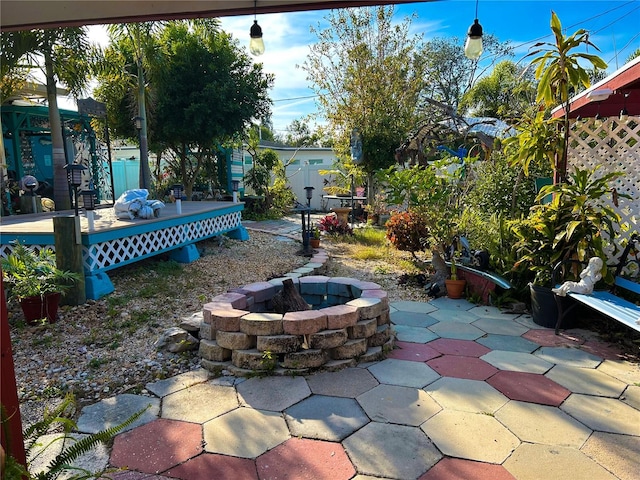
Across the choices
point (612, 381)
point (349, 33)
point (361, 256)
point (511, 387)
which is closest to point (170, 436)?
point (511, 387)

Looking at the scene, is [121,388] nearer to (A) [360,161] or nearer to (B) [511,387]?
(B) [511,387]

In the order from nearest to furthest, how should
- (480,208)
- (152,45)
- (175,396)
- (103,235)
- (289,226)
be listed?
(175,396), (103,235), (480,208), (152,45), (289,226)

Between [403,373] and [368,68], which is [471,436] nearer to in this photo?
[403,373]

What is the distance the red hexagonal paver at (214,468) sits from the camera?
1.81 metres

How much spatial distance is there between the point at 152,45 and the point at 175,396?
7.84m

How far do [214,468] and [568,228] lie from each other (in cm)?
331

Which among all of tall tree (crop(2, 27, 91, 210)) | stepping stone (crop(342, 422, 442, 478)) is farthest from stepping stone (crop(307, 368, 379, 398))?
tall tree (crop(2, 27, 91, 210))

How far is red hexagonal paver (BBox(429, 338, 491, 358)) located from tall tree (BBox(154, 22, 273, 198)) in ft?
26.7

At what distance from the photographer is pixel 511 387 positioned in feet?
8.41

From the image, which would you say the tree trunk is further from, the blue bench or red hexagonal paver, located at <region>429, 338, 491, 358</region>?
the blue bench

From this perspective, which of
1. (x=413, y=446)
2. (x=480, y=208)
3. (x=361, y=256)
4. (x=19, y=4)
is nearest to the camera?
(x=19, y=4)

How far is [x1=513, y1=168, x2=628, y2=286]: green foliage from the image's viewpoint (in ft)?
11.3

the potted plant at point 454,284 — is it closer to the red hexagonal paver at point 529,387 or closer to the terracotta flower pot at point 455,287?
the terracotta flower pot at point 455,287

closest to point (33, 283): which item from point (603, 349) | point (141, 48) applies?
point (603, 349)
